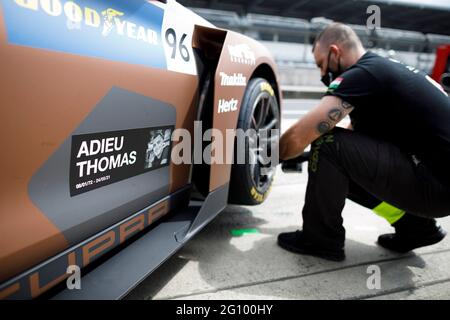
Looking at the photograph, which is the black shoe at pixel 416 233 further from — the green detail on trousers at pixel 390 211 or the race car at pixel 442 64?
the race car at pixel 442 64

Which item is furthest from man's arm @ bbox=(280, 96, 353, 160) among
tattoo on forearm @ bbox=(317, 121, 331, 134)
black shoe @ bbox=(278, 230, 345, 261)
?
black shoe @ bbox=(278, 230, 345, 261)

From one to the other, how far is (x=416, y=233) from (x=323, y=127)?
0.71 m

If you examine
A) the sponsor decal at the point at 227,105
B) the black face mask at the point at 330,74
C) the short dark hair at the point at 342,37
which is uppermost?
the short dark hair at the point at 342,37

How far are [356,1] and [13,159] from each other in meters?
21.4

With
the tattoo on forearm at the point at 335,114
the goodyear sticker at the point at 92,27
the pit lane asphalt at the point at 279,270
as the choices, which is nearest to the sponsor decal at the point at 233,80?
the goodyear sticker at the point at 92,27

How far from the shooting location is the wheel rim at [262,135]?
184cm

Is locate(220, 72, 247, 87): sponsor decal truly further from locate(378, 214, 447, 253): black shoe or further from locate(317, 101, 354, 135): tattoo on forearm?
locate(378, 214, 447, 253): black shoe

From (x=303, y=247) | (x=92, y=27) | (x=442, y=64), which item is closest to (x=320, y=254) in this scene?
(x=303, y=247)

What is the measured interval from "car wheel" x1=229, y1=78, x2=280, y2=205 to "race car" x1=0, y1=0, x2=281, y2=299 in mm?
81

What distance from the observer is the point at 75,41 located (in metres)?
A: 0.85

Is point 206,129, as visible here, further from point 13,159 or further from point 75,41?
point 13,159

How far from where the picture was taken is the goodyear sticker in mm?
740

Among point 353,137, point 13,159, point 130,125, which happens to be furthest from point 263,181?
point 13,159

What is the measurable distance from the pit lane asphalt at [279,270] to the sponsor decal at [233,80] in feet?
2.57
